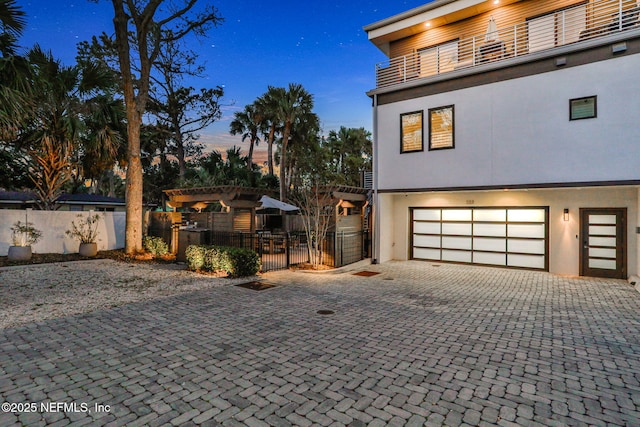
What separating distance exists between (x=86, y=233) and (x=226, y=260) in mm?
8209

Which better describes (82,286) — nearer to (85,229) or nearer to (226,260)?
(226,260)

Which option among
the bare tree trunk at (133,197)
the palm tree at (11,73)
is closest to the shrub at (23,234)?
the bare tree trunk at (133,197)

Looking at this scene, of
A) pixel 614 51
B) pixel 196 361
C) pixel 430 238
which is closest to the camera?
pixel 196 361

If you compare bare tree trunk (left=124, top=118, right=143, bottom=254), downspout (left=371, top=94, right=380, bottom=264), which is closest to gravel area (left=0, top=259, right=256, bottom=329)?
bare tree trunk (left=124, top=118, right=143, bottom=254)

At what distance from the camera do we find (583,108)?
29.8 feet

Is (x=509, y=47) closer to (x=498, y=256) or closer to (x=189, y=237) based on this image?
(x=498, y=256)

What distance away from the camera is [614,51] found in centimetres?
859

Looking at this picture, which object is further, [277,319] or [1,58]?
[1,58]

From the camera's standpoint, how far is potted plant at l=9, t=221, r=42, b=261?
11477mm

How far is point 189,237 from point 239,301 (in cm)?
594

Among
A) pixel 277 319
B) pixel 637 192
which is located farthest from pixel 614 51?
pixel 277 319

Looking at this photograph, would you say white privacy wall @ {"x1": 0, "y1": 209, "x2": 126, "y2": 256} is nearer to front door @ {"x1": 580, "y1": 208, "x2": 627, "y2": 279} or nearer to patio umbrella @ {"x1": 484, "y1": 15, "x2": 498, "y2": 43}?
patio umbrella @ {"x1": 484, "y1": 15, "x2": 498, "y2": 43}

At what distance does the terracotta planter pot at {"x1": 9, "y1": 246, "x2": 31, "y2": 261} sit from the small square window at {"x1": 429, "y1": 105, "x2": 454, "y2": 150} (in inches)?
586

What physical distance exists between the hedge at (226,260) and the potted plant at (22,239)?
20.7 feet
